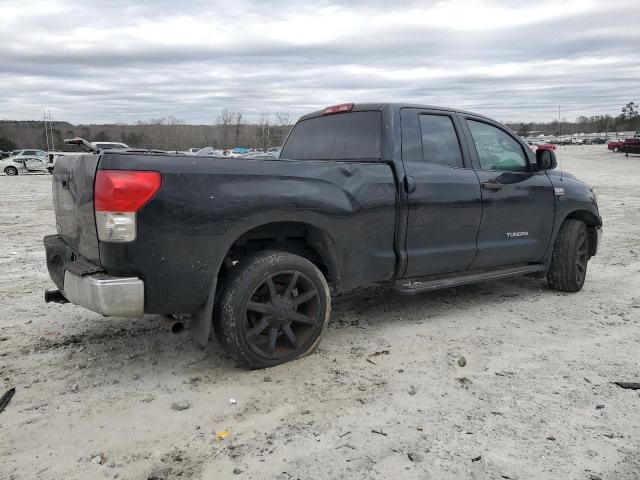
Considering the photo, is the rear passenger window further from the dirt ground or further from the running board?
the dirt ground

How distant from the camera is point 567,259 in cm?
580

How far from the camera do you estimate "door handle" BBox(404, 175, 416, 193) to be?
439 centimetres

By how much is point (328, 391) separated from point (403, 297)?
238cm

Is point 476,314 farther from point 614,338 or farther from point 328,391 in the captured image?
point 328,391

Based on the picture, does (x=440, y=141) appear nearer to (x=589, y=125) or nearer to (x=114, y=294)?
(x=114, y=294)

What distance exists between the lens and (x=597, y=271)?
7.02 m

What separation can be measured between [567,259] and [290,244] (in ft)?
10.8

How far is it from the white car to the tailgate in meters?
36.7

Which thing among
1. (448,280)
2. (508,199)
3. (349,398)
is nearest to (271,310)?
(349,398)

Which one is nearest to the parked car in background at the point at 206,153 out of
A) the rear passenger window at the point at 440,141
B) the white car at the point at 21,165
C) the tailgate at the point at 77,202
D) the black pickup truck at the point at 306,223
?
the black pickup truck at the point at 306,223

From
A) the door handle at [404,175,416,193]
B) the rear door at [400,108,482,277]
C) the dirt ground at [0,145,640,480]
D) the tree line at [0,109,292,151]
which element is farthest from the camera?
the tree line at [0,109,292,151]

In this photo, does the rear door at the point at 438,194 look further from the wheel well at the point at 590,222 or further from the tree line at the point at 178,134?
the tree line at the point at 178,134

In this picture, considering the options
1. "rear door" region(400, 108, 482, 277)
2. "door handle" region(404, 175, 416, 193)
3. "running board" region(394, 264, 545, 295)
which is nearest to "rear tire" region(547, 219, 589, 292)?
"running board" region(394, 264, 545, 295)

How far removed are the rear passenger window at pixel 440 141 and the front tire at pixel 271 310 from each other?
64.0 inches
